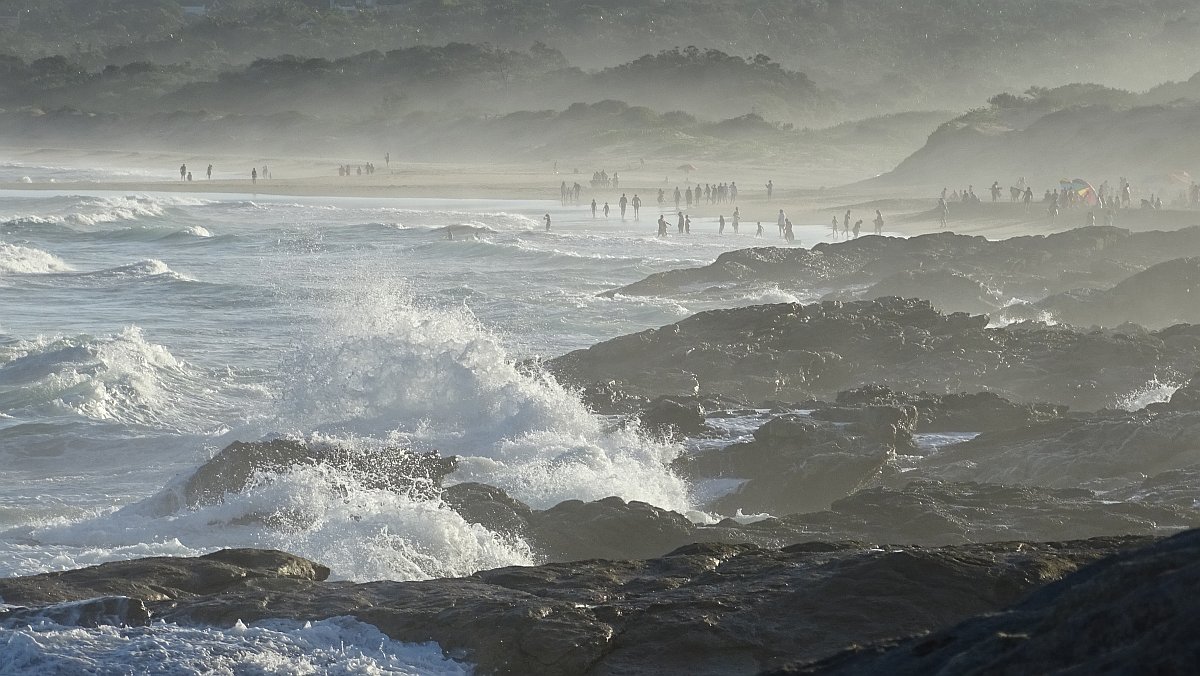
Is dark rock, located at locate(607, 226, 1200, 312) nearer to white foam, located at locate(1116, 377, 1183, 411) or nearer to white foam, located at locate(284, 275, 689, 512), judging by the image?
white foam, located at locate(284, 275, 689, 512)

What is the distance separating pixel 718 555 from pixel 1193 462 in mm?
6092

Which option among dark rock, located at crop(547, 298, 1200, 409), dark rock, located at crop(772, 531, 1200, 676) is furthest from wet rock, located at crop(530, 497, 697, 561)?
dark rock, located at crop(547, 298, 1200, 409)

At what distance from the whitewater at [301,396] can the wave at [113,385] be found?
0.18 feet

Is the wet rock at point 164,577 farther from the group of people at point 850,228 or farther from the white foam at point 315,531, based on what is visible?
the group of people at point 850,228

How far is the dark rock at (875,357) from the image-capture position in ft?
59.1

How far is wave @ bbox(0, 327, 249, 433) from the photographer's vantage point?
65.6ft

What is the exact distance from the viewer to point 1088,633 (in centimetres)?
486

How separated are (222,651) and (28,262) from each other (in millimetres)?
33667

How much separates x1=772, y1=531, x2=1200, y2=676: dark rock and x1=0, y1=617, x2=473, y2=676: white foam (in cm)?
262

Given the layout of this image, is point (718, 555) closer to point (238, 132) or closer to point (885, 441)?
point (885, 441)

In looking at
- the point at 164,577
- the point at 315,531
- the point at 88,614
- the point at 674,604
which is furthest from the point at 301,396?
the point at 674,604

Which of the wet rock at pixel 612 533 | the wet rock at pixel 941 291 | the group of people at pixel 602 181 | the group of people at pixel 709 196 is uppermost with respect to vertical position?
the group of people at pixel 602 181

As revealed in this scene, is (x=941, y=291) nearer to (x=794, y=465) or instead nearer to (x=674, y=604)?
(x=794, y=465)

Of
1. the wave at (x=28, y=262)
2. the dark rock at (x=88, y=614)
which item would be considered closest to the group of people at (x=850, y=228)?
the wave at (x=28, y=262)
